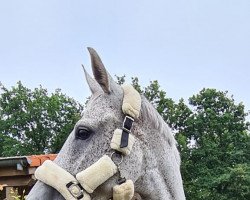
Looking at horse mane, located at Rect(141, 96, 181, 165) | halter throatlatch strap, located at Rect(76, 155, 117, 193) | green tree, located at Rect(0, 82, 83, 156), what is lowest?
halter throatlatch strap, located at Rect(76, 155, 117, 193)

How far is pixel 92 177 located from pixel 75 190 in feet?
0.37

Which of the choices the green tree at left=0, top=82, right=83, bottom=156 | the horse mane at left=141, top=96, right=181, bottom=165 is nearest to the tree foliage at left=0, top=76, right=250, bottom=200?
the green tree at left=0, top=82, right=83, bottom=156

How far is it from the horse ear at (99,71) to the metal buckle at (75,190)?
588mm

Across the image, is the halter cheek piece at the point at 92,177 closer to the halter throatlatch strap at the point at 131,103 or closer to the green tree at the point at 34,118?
the halter throatlatch strap at the point at 131,103

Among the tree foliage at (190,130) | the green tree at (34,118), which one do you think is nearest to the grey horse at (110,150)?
the tree foliage at (190,130)

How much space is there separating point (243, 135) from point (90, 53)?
94.8 ft

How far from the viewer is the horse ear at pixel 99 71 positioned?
8.59 ft

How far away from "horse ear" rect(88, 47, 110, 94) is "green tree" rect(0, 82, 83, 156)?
31.6 metres

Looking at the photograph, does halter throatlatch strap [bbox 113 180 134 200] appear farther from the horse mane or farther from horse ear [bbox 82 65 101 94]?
horse ear [bbox 82 65 101 94]

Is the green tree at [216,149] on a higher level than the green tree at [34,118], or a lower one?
lower

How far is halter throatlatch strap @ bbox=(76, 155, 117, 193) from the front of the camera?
250 centimetres

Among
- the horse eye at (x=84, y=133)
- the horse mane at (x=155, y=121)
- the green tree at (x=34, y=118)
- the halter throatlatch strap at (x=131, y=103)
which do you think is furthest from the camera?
the green tree at (x=34, y=118)

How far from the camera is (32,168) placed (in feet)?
26.8

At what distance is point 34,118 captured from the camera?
3547 centimetres
